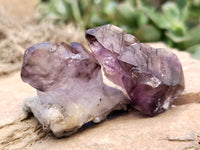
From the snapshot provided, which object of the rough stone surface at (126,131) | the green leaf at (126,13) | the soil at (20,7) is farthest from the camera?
the soil at (20,7)

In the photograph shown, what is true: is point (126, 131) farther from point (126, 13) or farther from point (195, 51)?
point (126, 13)

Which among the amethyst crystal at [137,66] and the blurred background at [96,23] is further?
the blurred background at [96,23]

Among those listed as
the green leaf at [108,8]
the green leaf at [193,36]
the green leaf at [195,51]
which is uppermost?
the green leaf at [108,8]

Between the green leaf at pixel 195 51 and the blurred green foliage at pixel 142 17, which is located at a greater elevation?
the blurred green foliage at pixel 142 17

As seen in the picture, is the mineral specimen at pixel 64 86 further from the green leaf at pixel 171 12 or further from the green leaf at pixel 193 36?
the green leaf at pixel 193 36

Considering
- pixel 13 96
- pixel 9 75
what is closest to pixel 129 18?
pixel 9 75

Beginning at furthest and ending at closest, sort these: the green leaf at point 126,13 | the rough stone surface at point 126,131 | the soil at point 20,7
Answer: the soil at point 20,7 → the green leaf at point 126,13 → the rough stone surface at point 126,131

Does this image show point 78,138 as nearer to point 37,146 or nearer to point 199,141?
point 37,146

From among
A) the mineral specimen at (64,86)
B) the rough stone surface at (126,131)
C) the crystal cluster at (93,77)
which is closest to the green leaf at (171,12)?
the rough stone surface at (126,131)
